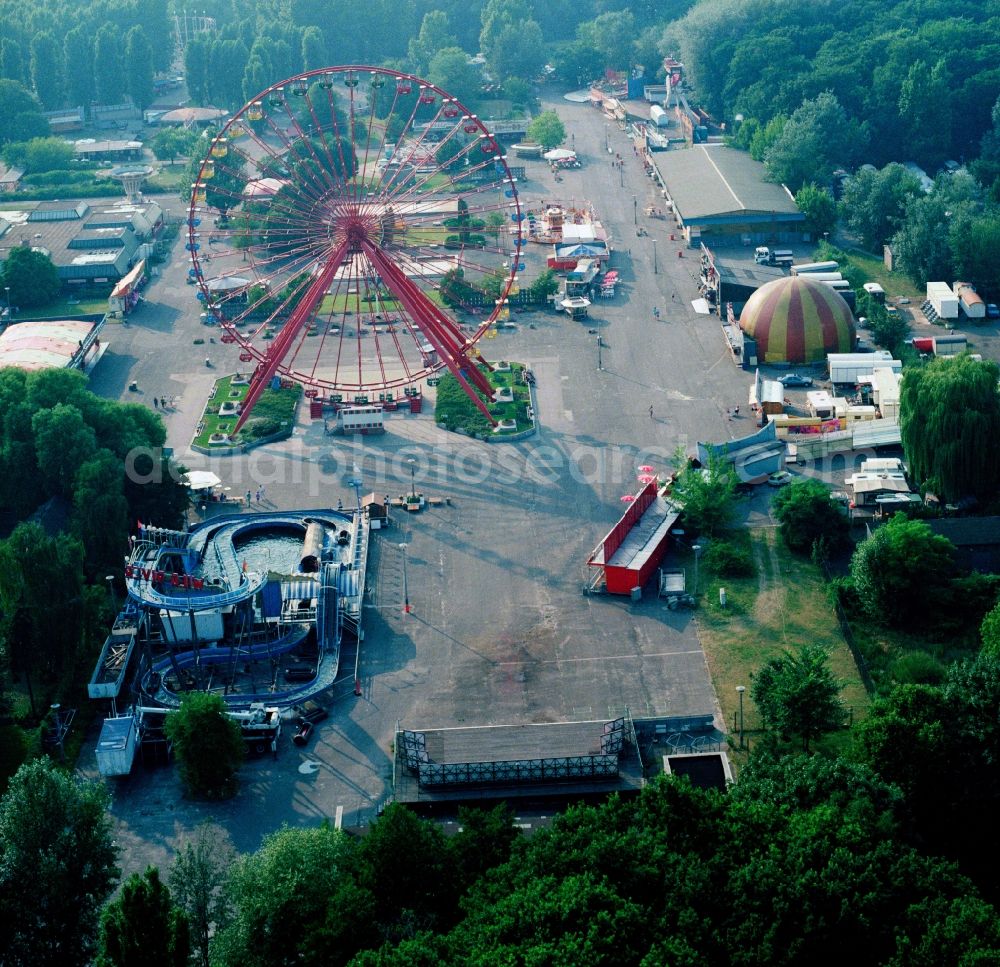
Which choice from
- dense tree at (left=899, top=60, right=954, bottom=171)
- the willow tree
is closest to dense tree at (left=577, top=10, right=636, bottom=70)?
dense tree at (left=899, top=60, right=954, bottom=171)

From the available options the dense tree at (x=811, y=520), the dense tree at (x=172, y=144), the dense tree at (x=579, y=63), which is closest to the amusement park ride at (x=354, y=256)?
the dense tree at (x=172, y=144)

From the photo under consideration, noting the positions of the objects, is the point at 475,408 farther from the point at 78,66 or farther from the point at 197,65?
the point at 78,66

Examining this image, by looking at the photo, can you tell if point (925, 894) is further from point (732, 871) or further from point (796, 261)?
point (796, 261)

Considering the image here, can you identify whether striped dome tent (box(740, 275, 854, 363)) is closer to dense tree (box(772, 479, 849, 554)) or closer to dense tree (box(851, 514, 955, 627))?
dense tree (box(772, 479, 849, 554))

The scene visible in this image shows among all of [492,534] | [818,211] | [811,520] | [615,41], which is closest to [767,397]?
[811,520]

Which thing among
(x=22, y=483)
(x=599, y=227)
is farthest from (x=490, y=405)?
(x=599, y=227)

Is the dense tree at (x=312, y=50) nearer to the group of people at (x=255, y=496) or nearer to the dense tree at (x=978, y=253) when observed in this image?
the dense tree at (x=978, y=253)
